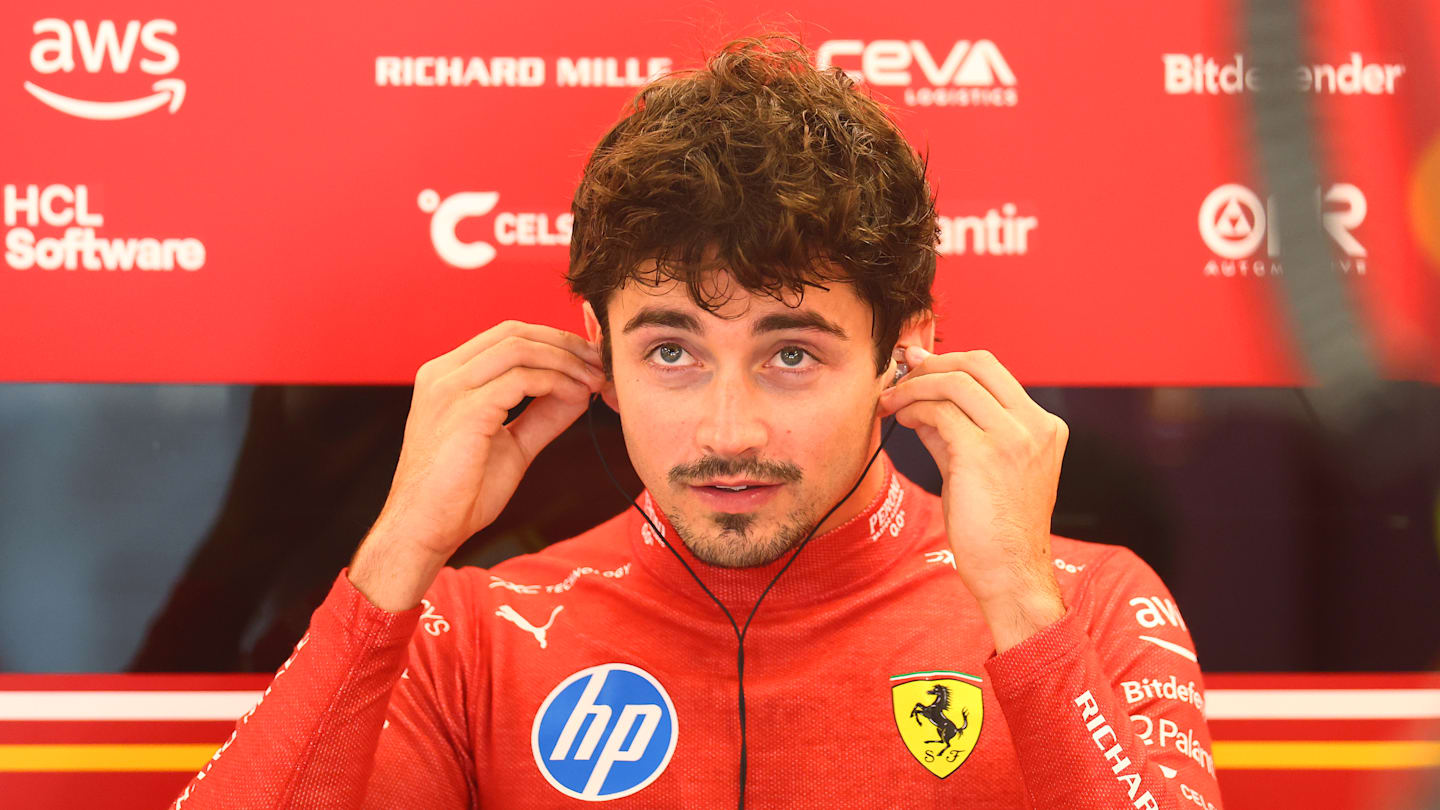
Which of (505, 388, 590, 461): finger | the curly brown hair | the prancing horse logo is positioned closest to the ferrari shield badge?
the prancing horse logo

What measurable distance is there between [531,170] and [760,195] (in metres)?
0.63

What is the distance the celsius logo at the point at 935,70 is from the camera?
1.86 m

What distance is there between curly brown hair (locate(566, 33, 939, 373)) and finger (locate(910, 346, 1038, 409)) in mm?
82

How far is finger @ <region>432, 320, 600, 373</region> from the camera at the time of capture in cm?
149

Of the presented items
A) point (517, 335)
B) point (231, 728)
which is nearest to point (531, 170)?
point (517, 335)

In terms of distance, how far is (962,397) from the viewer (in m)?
1.38

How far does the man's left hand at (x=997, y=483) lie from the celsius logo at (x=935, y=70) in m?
0.63

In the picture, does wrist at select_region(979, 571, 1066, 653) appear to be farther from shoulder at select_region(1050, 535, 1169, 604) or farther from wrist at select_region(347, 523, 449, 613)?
wrist at select_region(347, 523, 449, 613)

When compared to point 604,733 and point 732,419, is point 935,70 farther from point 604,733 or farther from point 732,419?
point 604,733

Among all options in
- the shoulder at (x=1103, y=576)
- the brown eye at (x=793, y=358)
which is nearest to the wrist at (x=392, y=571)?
the brown eye at (x=793, y=358)

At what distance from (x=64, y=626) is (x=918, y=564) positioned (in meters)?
1.36

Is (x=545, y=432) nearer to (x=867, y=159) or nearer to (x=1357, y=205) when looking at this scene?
(x=867, y=159)

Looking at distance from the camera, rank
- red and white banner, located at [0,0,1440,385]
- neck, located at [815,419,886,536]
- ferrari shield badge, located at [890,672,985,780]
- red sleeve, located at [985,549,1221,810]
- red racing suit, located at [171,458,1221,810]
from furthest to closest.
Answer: red and white banner, located at [0,0,1440,385] → neck, located at [815,419,886,536] → ferrari shield badge, located at [890,672,985,780] → red racing suit, located at [171,458,1221,810] → red sleeve, located at [985,549,1221,810]

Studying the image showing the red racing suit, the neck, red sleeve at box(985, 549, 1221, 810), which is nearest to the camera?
red sleeve at box(985, 549, 1221, 810)
